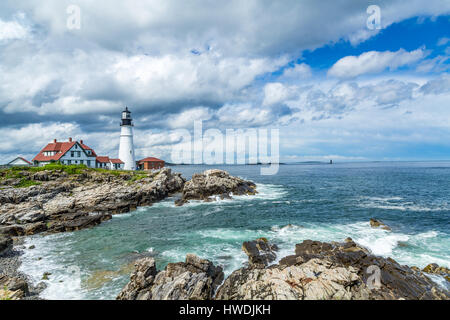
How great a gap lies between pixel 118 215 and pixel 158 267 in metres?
19.0

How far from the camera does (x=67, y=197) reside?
36.0 meters

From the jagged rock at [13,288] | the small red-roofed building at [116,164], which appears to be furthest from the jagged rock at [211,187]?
the small red-roofed building at [116,164]

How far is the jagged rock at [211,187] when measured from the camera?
44.9 meters

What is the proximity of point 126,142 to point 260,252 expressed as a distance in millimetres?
55670

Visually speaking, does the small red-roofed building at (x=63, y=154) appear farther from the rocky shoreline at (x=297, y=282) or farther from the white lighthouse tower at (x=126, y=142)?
the rocky shoreline at (x=297, y=282)

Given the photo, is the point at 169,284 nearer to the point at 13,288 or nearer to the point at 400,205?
the point at 13,288

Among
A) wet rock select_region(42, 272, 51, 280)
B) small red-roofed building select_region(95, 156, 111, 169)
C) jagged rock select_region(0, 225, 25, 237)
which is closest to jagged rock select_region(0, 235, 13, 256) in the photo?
jagged rock select_region(0, 225, 25, 237)

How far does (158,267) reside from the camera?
16469 millimetres

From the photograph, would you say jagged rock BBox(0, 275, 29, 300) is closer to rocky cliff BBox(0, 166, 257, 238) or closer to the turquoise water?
the turquoise water

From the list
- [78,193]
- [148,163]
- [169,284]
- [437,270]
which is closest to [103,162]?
[148,163]

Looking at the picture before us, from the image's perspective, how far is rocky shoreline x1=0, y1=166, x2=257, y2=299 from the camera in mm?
19344

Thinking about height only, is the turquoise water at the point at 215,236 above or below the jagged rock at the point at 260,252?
below

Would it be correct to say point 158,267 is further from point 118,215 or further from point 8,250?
point 118,215
